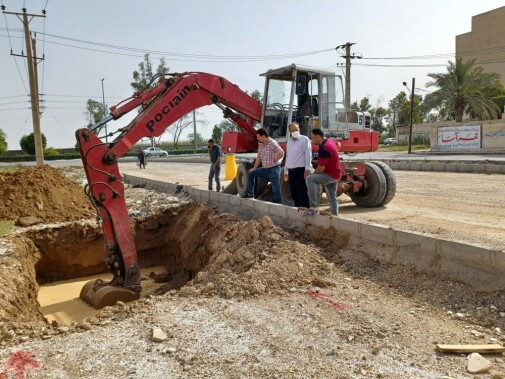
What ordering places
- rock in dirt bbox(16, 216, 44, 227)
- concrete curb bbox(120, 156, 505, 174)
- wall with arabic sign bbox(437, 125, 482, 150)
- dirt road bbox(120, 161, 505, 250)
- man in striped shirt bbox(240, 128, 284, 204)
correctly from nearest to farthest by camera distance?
dirt road bbox(120, 161, 505, 250) → man in striped shirt bbox(240, 128, 284, 204) → rock in dirt bbox(16, 216, 44, 227) → concrete curb bbox(120, 156, 505, 174) → wall with arabic sign bbox(437, 125, 482, 150)

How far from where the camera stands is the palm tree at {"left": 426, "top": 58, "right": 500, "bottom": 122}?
3400 centimetres

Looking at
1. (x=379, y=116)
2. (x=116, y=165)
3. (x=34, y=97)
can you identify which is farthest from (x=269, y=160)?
(x=379, y=116)

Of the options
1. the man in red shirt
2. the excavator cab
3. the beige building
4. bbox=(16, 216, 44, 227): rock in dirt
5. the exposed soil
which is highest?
the beige building

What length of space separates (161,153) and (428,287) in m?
50.0

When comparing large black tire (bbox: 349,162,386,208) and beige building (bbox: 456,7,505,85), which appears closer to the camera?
large black tire (bbox: 349,162,386,208)

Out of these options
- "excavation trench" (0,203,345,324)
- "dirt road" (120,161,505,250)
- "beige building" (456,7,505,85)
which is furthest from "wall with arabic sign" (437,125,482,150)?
"beige building" (456,7,505,85)

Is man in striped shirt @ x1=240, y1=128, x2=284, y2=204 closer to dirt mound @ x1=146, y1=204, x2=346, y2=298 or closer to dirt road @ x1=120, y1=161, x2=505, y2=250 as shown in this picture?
dirt mound @ x1=146, y1=204, x2=346, y2=298

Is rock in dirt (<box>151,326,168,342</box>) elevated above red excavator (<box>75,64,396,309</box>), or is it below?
below

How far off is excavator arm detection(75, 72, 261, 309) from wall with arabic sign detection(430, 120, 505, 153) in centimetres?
2518

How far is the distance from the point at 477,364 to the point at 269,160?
17.9 ft

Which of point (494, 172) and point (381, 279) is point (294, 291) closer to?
point (381, 279)

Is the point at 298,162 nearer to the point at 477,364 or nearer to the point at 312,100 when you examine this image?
the point at 312,100

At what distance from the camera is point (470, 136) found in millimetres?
29125

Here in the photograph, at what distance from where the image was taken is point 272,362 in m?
3.39
